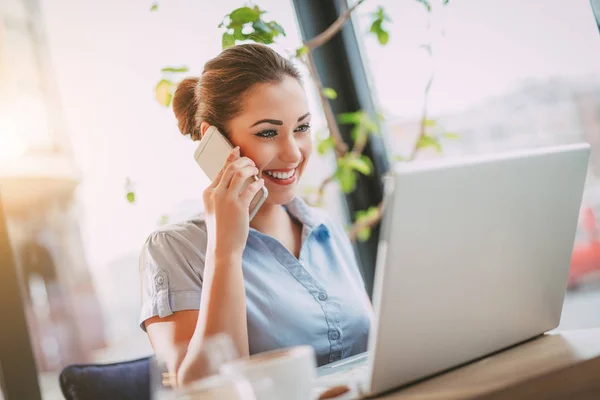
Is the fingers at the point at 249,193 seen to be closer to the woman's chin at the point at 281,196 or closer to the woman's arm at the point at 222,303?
the woman's arm at the point at 222,303

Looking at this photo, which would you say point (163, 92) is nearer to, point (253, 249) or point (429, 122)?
point (253, 249)

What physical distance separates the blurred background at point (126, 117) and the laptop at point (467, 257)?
158 centimetres

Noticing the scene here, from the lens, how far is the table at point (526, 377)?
804 millimetres

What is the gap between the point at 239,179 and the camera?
4.90 feet

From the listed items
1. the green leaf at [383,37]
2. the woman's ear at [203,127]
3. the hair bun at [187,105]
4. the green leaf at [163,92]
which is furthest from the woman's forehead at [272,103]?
the green leaf at [383,37]

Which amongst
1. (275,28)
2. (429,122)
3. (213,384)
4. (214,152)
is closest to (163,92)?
(275,28)

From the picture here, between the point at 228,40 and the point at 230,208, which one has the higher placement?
the point at 228,40

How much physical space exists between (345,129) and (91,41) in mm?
1235

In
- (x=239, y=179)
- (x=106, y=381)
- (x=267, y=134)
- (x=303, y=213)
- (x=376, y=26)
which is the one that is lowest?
(x=106, y=381)

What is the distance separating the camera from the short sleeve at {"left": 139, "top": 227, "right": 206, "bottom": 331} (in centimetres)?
152

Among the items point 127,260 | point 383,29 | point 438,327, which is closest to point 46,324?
point 127,260

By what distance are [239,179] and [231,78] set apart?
389 millimetres

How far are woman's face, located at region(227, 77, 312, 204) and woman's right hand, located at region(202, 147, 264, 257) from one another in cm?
Answer: 17

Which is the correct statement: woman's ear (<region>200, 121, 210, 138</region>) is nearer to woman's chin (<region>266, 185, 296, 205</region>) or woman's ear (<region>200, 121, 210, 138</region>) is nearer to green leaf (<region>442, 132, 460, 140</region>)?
woman's chin (<region>266, 185, 296, 205</region>)
